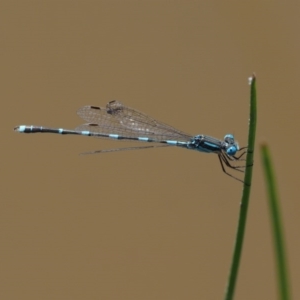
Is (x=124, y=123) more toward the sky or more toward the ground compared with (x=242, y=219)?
more toward the sky

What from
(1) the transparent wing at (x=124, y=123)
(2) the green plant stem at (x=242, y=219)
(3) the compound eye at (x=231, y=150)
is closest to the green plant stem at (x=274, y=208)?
(2) the green plant stem at (x=242, y=219)

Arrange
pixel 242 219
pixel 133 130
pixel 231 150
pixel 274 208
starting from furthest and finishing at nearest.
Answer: pixel 133 130, pixel 231 150, pixel 242 219, pixel 274 208

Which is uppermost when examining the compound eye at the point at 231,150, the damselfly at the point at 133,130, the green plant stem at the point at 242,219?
the damselfly at the point at 133,130

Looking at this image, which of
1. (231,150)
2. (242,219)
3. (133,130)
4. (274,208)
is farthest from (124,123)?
(274,208)

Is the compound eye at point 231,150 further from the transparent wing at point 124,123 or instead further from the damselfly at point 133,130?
the transparent wing at point 124,123

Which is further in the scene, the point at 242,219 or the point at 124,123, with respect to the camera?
the point at 124,123

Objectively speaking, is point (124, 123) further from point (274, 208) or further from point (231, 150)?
point (274, 208)

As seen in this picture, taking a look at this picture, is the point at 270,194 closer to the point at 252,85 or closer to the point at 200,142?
the point at 252,85

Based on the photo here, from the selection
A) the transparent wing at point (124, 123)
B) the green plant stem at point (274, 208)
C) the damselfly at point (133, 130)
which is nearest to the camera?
the green plant stem at point (274, 208)

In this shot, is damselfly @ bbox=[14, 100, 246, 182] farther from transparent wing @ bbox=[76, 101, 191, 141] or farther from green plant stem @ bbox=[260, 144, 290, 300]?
green plant stem @ bbox=[260, 144, 290, 300]

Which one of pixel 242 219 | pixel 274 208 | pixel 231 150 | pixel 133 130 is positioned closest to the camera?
pixel 274 208

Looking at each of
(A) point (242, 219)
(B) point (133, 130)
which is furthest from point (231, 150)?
(A) point (242, 219)

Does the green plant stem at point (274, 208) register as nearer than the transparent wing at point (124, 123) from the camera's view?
Yes

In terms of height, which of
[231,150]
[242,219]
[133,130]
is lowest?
[242,219]
